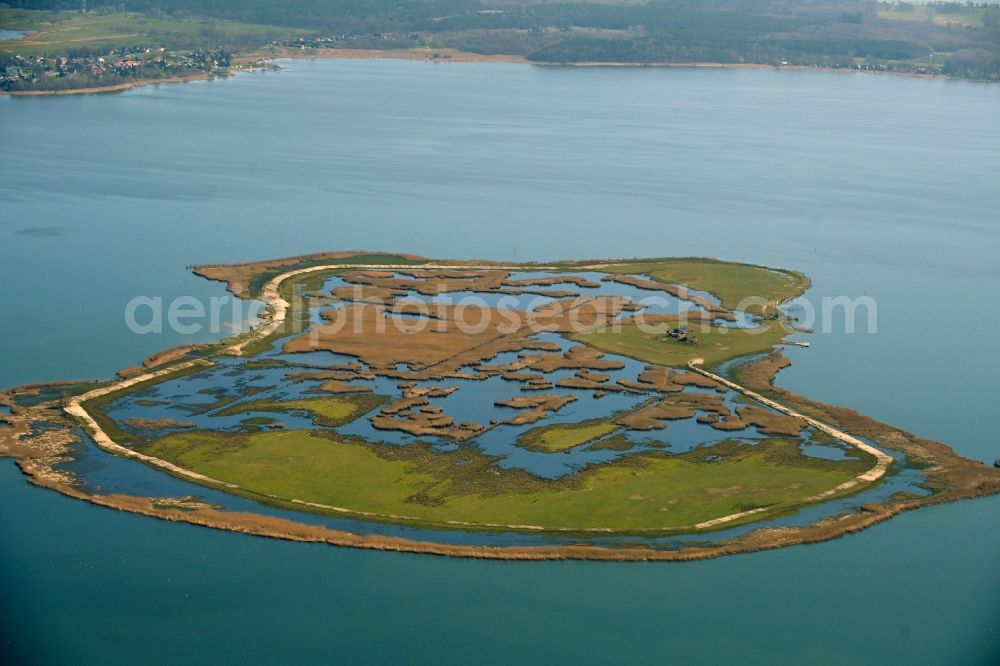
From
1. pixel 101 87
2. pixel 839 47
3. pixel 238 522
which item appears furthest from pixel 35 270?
pixel 839 47

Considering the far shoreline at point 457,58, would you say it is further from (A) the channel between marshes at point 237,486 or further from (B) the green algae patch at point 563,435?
(B) the green algae patch at point 563,435

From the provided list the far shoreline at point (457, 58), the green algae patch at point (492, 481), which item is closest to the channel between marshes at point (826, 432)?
the green algae patch at point (492, 481)

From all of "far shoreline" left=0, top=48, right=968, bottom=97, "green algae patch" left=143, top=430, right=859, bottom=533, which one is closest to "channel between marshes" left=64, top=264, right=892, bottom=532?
"green algae patch" left=143, top=430, right=859, bottom=533

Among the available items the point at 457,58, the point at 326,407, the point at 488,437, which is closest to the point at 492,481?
the point at 488,437

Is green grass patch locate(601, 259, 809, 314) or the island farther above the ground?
green grass patch locate(601, 259, 809, 314)

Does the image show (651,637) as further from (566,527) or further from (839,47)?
(839,47)

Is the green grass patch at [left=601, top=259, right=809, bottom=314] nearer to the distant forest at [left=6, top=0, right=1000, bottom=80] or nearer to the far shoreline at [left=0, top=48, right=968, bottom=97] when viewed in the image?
the distant forest at [left=6, top=0, right=1000, bottom=80]
